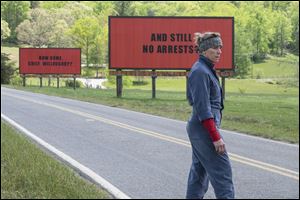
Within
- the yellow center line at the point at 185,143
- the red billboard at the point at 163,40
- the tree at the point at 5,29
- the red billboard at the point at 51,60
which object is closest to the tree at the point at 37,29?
the red billboard at the point at 51,60

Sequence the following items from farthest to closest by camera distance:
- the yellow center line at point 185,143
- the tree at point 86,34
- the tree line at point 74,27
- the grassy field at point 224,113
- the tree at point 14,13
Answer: the yellow center line at point 185,143 → the grassy field at point 224,113 → the tree at point 86,34 → the tree line at point 74,27 → the tree at point 14,13

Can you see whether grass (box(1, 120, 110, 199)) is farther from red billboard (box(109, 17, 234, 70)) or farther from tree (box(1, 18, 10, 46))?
tree (box(1, 18, 10, 46))

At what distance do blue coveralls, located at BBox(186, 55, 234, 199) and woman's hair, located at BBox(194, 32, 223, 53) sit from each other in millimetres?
30

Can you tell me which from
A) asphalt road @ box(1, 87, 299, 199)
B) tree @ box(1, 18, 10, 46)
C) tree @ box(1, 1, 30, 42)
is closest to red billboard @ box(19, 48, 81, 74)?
tree @ box(1, 1, 30, 42)

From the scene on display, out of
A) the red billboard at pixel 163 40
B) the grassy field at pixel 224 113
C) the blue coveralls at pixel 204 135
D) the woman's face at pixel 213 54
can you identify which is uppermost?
the red billboard at pixel 163 40

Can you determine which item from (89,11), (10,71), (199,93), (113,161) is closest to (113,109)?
(10,71)

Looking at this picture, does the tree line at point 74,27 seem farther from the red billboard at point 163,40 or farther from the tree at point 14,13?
the red billboard at point 163,40

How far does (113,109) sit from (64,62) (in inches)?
1424

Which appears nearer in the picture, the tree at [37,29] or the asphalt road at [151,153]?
the tree at [37,29]

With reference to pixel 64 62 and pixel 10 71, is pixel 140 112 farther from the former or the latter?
pixel 64 62

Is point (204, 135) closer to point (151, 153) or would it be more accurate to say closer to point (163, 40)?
point (163, 40)

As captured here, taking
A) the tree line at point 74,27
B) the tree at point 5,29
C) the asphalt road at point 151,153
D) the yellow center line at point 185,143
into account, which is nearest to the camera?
the tree at point 5,29

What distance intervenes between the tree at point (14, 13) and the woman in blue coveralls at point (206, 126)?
5.58 metres

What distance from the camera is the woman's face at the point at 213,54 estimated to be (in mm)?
1642
